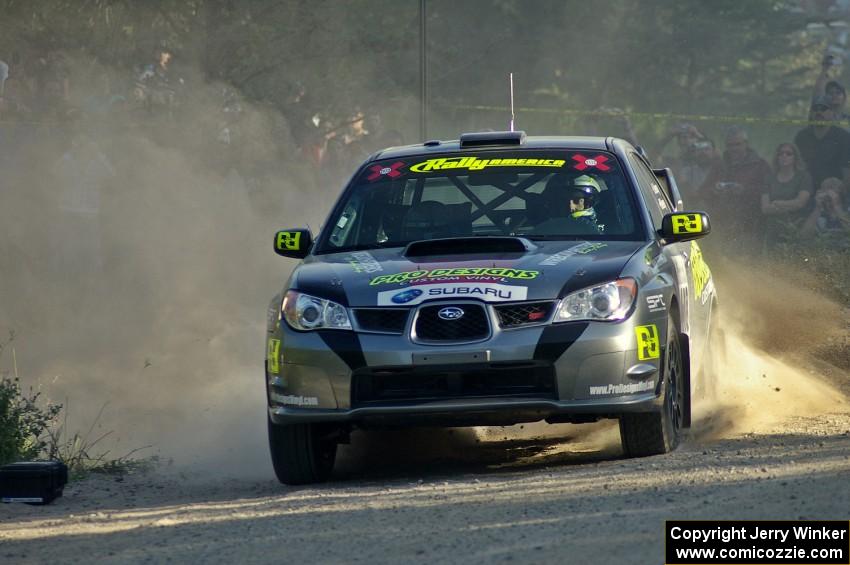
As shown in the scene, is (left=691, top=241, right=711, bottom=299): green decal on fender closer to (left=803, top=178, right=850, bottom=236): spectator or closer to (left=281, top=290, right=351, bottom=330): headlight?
(left=281, top=290, right=351, bottom=330): headlight

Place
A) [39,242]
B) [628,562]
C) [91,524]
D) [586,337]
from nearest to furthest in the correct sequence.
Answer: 1. [628,562]
2. [91,524]
3. [586,337]
4. [39,242]

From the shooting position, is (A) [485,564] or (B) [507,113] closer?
(A) [485,564]

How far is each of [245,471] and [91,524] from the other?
2244mm

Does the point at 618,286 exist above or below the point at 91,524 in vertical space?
above

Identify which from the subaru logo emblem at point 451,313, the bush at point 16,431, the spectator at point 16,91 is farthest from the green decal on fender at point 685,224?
the spectator at point 16,91

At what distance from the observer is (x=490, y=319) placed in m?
7.11

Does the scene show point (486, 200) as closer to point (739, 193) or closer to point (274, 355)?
point (274, 355)

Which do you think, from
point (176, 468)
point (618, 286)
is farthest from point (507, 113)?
point (618, 286)

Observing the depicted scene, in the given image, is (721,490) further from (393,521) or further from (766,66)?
(766,66)

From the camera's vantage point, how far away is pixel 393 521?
618 centimetres

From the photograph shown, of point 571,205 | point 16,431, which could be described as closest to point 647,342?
point 571,205

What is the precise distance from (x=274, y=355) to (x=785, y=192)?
36.4ft

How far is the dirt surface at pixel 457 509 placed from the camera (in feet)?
18.7

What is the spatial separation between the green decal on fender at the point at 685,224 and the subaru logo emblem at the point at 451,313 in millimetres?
1505
